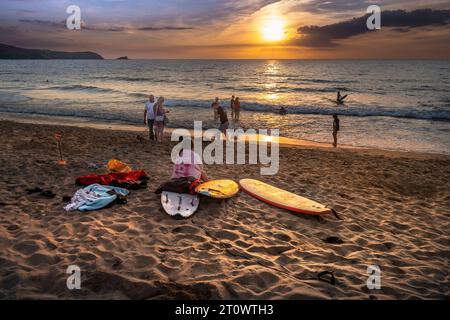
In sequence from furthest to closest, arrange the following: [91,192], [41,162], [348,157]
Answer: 1. [348,157]
2. [41,162]
3. [91,192]

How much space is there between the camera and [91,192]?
22.8ft

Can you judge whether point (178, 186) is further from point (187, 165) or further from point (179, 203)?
point (187, 165)

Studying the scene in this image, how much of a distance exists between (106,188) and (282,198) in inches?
155

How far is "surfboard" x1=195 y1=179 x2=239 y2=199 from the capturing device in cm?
694

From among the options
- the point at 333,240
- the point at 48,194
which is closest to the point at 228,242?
the point at 333,240

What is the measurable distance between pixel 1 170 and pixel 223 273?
7.27 meters

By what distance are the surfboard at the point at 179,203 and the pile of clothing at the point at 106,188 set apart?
2.96ft

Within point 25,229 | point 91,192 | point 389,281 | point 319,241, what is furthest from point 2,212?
point 389,281

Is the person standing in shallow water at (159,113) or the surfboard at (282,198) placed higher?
the person standing in shallow water at (159,113)

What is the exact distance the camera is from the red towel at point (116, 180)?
7.62 metres

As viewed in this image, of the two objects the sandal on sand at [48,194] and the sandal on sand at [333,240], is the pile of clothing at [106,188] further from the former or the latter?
the sandal on sand at [333,240]

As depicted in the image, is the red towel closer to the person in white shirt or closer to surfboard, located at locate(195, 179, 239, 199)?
surfboard, located at locate(195, 179, 239, 199)

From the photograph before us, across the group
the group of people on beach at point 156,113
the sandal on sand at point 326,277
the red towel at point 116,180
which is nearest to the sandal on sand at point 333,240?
the sandal on sand at point 326,277
